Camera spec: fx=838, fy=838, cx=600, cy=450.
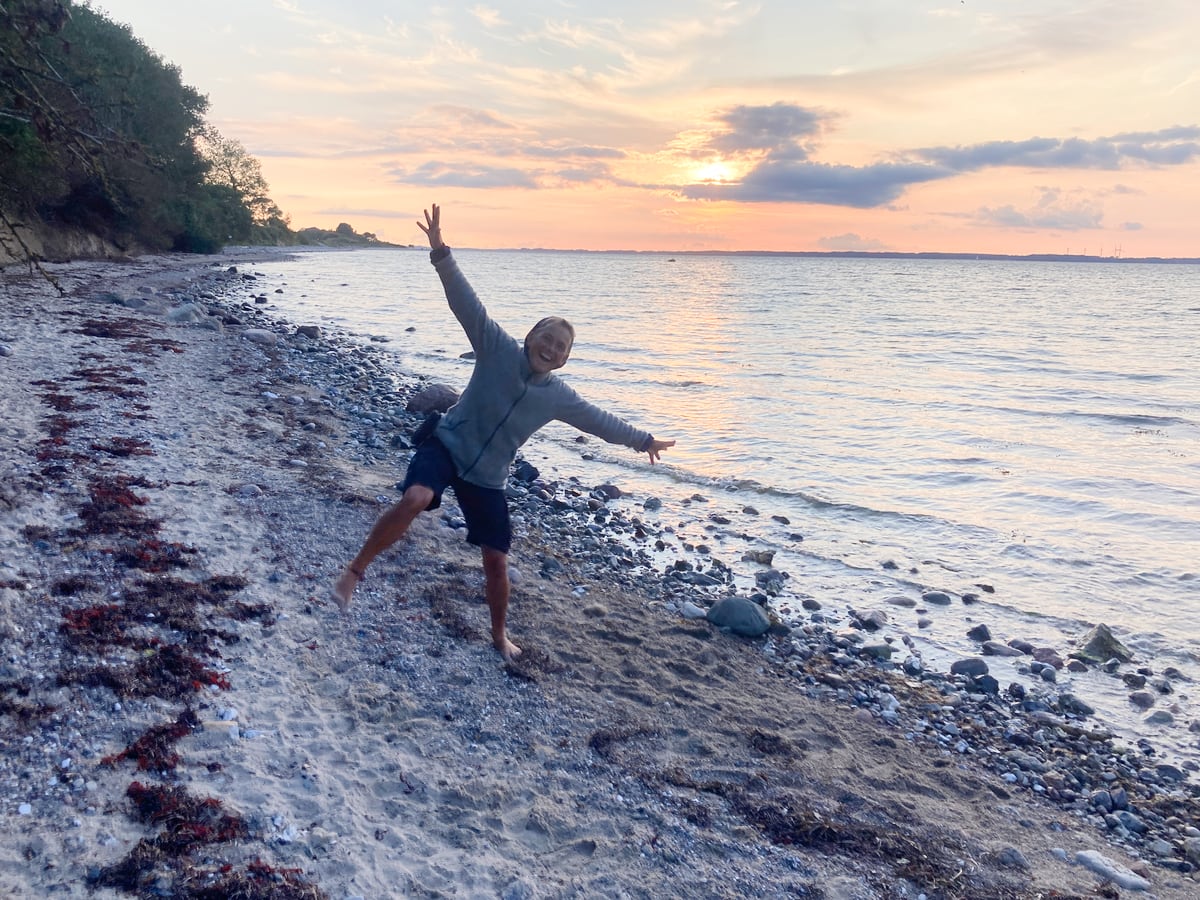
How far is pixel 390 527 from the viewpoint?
5.10m

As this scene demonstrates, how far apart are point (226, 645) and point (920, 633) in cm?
660

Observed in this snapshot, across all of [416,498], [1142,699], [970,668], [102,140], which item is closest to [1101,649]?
[1142,699]

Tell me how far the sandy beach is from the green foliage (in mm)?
2919

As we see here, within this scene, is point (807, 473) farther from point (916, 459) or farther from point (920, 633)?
point (920, 633)

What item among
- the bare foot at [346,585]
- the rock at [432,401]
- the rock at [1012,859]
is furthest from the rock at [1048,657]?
the rock at [432,401]

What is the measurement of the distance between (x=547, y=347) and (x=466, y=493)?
1051 millimetres

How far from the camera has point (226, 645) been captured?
5410mm

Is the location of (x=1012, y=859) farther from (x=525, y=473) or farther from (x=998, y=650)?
(x=525, y=473)

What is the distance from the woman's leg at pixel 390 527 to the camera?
16.3ft

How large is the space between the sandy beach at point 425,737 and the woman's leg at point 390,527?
590 mm

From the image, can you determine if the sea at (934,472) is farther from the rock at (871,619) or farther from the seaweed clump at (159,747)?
the seaweed clump at (159,747)

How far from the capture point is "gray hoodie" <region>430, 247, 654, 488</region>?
5094 millimetres

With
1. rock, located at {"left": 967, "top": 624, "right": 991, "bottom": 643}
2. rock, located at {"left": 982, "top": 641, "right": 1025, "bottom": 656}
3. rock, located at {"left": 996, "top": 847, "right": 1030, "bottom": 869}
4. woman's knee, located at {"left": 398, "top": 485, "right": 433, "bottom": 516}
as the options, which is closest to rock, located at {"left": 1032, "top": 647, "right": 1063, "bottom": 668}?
rock, located at {"left": 982, "top": 641, "right": 1025, "bottom": 656}

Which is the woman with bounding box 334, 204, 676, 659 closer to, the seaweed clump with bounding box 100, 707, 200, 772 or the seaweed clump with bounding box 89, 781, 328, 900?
the seaweed clump with bounding box 100, 707, 200, 772
